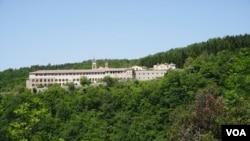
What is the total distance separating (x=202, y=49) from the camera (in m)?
65.8

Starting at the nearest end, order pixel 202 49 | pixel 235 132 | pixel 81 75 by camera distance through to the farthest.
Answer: pixel 235 132 < pixel 202 49 < pixel 81 75

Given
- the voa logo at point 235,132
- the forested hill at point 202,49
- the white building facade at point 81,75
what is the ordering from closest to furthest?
the voa logo at point 235,132 → the forested hill at point 202,49 → the white building facade at point 81,75

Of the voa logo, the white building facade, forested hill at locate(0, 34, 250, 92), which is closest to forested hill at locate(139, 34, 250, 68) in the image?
forested hill at locate(0, 34, 250, 92)

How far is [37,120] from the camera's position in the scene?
10.5m

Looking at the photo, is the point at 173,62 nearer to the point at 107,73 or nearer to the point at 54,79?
the point at 107,73

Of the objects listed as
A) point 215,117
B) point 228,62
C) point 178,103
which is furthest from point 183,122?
point 228,62

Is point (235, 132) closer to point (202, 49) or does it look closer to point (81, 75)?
point (202, 49)

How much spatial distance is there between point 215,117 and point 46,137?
4610mm

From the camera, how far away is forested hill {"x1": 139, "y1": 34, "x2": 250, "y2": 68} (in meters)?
62.8

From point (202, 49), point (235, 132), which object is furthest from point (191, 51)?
point (235, 132)

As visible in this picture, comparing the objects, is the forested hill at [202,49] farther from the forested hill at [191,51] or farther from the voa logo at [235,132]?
the voa logo at [235,132]

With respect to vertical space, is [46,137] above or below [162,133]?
above

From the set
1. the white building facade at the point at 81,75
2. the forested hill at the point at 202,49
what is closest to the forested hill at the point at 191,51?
the forested hill at the point at 202,49

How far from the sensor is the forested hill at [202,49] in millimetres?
62750
